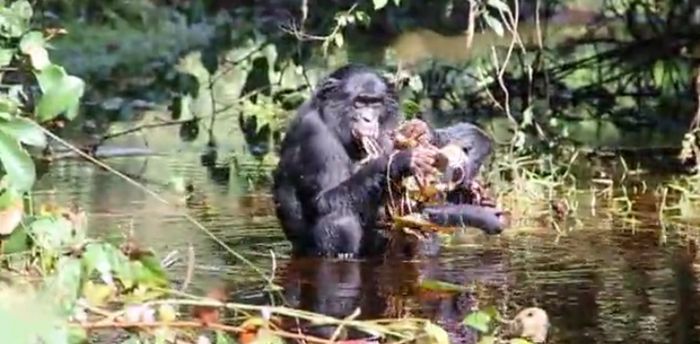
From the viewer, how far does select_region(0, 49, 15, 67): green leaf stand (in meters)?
4.02

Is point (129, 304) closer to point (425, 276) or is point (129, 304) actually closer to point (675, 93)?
point (425, 276)

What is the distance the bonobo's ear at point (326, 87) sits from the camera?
6.40 m

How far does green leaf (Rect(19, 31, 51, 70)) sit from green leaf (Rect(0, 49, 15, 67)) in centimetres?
3

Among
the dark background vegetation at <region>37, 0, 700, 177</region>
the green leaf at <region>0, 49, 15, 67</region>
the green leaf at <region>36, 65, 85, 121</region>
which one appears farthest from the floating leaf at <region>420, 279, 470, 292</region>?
the green leaf at <region>36, 65, 85, 121</region>

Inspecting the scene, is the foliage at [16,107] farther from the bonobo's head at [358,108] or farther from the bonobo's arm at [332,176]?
the bonobo's head at [358,108]

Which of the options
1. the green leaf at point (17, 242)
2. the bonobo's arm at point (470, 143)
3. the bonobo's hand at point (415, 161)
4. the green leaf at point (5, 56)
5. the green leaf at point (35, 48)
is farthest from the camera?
the bonobo's arm at point (470, 143)

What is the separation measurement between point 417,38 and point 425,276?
41.4 ft

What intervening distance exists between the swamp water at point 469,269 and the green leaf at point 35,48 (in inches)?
43.4

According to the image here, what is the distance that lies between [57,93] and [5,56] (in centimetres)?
66

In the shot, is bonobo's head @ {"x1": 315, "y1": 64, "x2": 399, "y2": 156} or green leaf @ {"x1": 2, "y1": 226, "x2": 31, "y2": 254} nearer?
green leaf @ {"x1": 2, "y1": 226, "x2": 31, "y2": 254}

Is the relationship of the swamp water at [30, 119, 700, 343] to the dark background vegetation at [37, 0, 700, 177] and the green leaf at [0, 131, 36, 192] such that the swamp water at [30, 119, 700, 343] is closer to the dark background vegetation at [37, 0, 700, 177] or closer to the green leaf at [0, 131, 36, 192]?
the dark background vegetation at [37, 0, 700, 177]

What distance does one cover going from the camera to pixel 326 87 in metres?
6.44

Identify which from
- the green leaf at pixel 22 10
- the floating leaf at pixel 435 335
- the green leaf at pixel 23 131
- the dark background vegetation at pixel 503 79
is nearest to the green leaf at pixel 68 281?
the green leaf at pixel 23 131

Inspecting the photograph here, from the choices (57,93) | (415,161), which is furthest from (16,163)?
(415,161)
